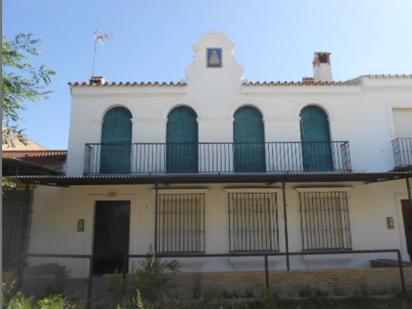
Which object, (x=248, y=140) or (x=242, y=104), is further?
(x=242, y=104)

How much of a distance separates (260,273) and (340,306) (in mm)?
1951

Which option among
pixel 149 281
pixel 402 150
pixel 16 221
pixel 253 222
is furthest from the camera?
pixel 402 150

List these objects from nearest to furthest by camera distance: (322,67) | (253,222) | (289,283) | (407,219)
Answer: (289,283) < (253,222) < (407,219) < (322,67)

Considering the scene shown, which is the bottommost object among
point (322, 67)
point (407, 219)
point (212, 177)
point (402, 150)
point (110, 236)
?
point (110, 236)

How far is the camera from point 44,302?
19.6 ft

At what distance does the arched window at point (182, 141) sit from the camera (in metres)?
12.1

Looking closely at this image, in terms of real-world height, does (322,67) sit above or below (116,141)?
above

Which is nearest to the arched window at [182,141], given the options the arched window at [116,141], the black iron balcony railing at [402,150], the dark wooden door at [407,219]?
the arched window at [116,141]

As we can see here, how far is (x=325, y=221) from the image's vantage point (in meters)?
11.7

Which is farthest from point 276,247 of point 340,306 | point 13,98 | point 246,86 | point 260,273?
point 13,98

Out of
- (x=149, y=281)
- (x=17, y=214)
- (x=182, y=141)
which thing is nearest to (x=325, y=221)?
(x=182, y=141)

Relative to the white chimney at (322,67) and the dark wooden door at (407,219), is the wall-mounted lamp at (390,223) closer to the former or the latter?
the dark wooden door at (407,219)

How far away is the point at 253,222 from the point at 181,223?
7.49 ft

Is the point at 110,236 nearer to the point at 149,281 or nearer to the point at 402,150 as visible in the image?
the point at 149,281
